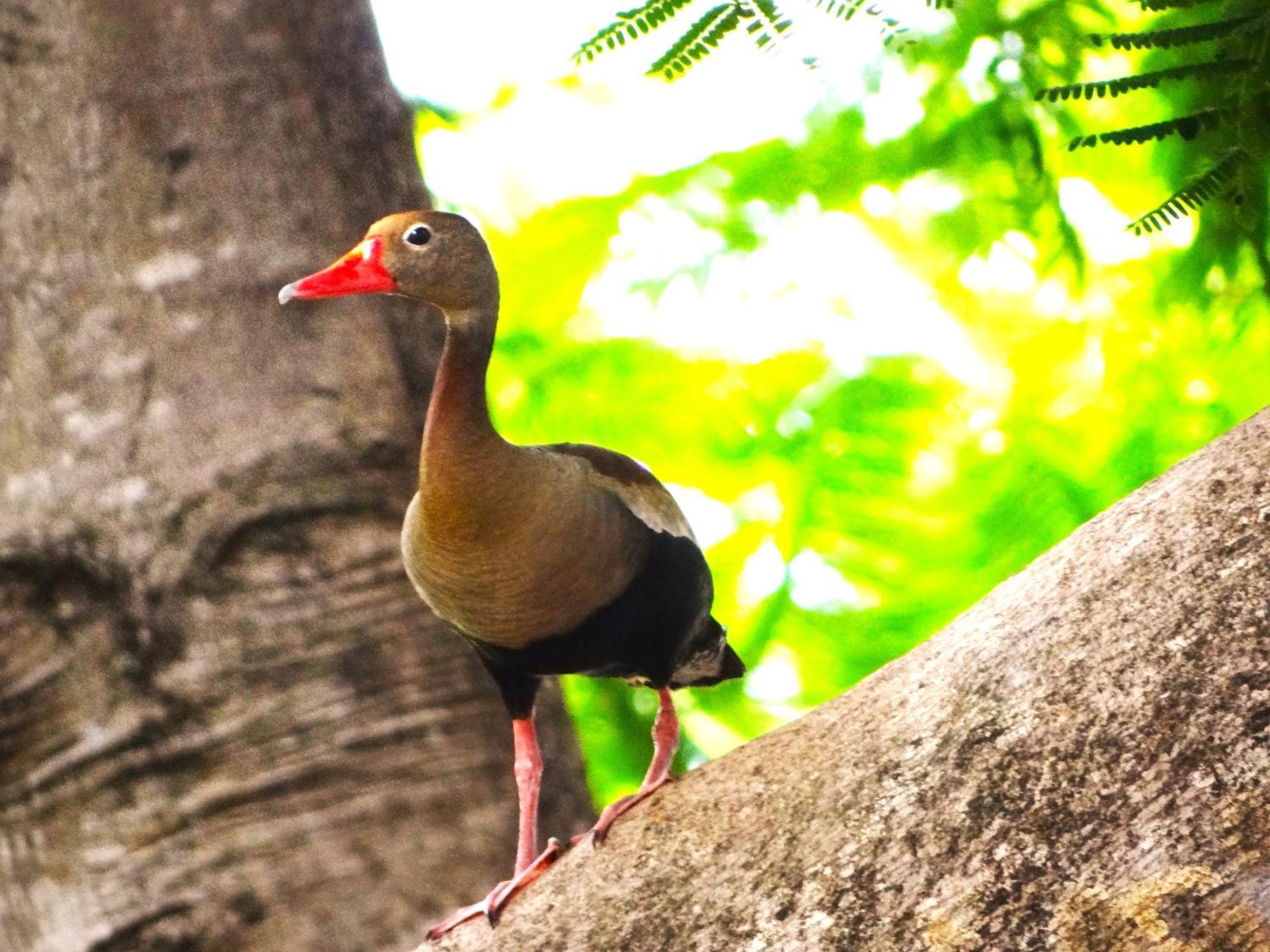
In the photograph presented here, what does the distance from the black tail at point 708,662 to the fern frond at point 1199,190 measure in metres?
1.41

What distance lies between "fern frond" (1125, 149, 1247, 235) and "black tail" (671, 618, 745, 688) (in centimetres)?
141

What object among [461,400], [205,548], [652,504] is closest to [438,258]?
[461,400]

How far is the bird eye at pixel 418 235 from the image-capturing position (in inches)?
103

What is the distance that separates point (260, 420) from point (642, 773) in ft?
6.59

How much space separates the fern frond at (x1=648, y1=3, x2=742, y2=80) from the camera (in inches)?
79.2

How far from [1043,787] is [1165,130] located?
86 centimetres

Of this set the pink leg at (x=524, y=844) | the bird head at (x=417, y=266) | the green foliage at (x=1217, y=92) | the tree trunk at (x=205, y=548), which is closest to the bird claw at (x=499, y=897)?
the pink leg at (x=524, y=844)

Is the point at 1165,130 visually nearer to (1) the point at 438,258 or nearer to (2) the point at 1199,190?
(2) the point at 1199,190

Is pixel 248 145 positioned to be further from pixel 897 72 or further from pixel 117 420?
pixel 897 72

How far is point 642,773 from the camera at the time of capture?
4.73 meters

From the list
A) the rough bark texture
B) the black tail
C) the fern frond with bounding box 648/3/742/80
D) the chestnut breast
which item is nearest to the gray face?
the chestnut breast

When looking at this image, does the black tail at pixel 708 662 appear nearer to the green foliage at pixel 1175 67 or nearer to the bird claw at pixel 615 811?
the bird claw at pixel 615 811

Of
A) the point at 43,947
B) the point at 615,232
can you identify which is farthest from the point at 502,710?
the point at 615,232

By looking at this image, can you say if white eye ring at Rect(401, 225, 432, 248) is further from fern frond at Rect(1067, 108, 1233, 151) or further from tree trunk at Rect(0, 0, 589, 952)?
fern frond at Rect(1067, 108, 1233, 151)
